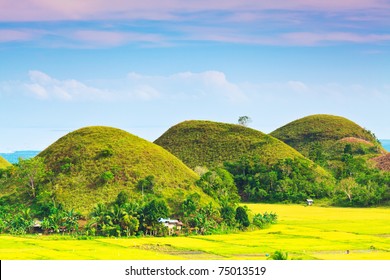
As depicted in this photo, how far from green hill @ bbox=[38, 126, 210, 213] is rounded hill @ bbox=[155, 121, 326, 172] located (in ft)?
127

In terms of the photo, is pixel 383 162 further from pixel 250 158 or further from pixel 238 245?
pixel 238 245

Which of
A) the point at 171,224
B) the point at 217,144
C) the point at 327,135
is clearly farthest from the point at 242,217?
the point at 327,135

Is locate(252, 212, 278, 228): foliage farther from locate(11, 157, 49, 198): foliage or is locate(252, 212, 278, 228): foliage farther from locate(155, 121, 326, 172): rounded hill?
locate(155, 121, 326, 172): rounded hill

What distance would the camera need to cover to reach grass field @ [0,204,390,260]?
4509 cm

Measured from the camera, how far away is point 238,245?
5122 centimetres

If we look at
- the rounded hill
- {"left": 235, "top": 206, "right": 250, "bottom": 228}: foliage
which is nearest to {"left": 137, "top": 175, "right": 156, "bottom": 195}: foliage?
{"left": 235, "top": 206, "right": 250, "bottom": 228}: foliage

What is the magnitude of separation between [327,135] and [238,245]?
113917 mm

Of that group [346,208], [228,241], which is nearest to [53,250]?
[228,241]

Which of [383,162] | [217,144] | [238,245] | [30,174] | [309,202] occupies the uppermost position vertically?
[217,144]

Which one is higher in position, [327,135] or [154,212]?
[327,135]

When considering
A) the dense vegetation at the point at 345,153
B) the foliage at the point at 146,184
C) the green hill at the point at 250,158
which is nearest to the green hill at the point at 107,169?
the foliage at the point at 146,184

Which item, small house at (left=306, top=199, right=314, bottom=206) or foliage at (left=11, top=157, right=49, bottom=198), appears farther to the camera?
small house at (left=306, top=199, right=314, bottom=206)

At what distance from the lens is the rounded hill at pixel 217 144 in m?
123

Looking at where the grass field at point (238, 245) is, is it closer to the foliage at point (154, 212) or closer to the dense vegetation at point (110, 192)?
the foliage at point (154, 212)
